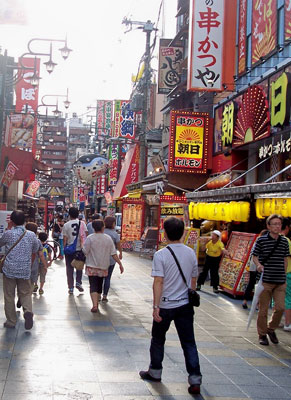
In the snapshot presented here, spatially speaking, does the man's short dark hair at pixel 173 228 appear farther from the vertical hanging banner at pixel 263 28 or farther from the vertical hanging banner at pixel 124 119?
the vertical hanging banner at pixel 124 119

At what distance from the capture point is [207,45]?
17.6 metres

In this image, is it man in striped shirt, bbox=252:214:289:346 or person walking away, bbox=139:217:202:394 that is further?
man in striped shirt, bbox=252:214:289:346

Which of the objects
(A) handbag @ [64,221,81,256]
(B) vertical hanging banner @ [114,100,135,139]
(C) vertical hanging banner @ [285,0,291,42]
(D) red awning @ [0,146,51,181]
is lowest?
(A) handbag @ [64,221,81,256]

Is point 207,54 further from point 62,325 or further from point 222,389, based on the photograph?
point 222,389

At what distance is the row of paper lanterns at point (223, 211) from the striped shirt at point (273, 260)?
546 cm

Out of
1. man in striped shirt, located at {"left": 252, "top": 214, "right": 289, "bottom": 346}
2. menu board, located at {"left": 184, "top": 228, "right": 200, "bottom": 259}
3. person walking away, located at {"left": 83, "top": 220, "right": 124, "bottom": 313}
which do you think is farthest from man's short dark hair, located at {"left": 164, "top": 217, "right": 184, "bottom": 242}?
menu board, located at {"left": 184, "top": 228, "right": 200, "bottom": 259}

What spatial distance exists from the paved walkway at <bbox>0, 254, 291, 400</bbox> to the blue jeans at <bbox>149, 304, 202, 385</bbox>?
173mm

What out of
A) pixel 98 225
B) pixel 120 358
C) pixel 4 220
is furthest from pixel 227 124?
pixel 120 358

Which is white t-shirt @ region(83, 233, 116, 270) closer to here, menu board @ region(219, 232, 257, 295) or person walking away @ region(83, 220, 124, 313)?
person walking away @ region(83, 220, 124, 313)

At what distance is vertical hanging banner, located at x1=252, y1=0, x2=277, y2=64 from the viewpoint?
608 inches

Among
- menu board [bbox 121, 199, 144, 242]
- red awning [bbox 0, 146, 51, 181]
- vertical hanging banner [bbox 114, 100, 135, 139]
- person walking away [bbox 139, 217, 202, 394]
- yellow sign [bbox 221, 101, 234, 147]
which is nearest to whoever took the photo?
person walking away [bbox 139, 217, 202, 394]

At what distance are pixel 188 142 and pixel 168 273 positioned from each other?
1737cm

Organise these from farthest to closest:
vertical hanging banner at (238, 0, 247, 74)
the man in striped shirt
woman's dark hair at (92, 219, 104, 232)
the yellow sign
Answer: the yellow sign
vertical hanging banner at (238, 0, 247, 74)
woman's dark hair at (92, 219, 104, 232)
the man in striped shirt

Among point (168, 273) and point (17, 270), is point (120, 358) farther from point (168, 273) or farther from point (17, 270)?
point (17, 270)
